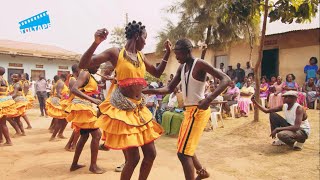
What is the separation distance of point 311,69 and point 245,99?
11.5 feet

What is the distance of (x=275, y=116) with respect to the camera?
658 centimetres

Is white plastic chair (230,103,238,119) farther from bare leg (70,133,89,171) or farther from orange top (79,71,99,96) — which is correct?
bare leg (70,133,89,171)

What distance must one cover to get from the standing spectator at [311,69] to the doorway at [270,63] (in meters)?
2.31

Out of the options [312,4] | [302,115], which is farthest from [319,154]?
[312,4]

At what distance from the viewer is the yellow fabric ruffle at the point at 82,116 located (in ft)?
15.9

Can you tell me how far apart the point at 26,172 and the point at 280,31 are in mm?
12284

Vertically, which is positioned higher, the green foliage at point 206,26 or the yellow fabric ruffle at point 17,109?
the green foliage at point 206,26

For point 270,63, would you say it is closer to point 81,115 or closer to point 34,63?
point 81,115

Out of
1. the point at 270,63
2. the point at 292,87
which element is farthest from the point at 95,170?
the point at 270,63

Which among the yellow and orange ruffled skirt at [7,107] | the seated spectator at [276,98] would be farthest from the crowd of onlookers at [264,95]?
the yellow and orange ruffled skirt at [7,107]

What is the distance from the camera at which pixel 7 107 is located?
7008 mm

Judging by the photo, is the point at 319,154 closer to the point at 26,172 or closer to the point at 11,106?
the point at 26,172

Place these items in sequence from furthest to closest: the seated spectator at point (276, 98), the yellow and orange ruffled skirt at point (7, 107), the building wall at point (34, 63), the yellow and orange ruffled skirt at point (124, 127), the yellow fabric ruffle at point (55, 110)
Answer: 1. the building wall at point (34, 63)
2. the seated spectator at point (276, 98)
3. the yellow fabric ruffle at point (55, 110)
4. the yellow and orange ruffled skirt at point (7, 107)
5. the yellow and orange ruffled skirt at point (124, 127)

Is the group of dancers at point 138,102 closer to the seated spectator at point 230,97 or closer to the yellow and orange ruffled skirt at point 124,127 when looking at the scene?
the yellow and orange ruffled skirt at point 124,127
